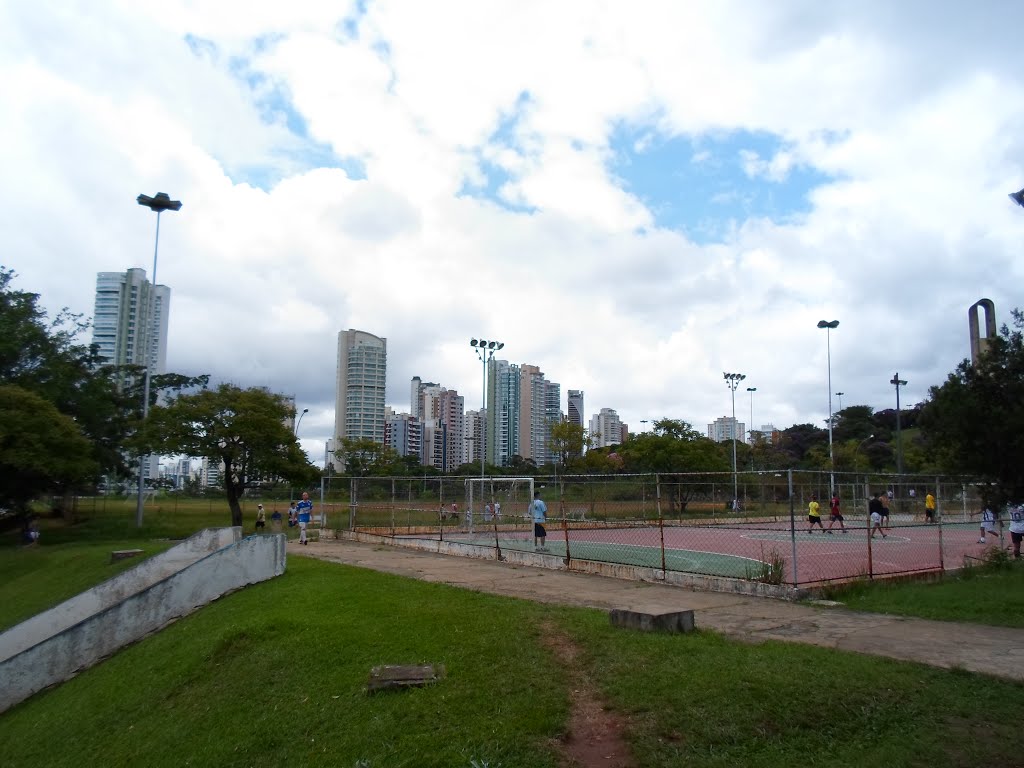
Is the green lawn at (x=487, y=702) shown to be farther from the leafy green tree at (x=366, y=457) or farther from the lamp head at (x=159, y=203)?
the leafy green tree at (x=366, y=457)

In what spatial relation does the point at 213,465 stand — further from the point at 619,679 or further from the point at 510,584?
the point at 619,679

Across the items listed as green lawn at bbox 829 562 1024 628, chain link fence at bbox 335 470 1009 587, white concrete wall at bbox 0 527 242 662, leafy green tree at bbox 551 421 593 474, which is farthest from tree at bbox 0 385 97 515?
leafy green tree at bbox 551 421 593 474

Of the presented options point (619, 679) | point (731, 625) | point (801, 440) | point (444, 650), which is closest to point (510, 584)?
point (731, 625)

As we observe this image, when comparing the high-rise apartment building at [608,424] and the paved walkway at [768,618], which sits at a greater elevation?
the high-rise apartment building at [608,424]

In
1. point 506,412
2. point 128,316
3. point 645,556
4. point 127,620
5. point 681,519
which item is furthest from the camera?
point 506,412

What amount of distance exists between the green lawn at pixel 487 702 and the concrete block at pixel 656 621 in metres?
0.24

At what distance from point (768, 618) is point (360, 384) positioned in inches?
3066

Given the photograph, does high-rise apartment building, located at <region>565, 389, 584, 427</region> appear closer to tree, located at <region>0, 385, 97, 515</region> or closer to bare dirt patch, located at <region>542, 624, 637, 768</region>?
tree, located at <region>0, 385, 97, 515</region>

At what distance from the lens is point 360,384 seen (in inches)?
3354

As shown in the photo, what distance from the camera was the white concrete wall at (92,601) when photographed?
13430 mm

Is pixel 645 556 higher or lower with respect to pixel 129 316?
lower

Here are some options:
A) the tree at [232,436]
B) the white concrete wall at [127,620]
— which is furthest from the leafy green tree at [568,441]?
the white concrete wall at [127,620]

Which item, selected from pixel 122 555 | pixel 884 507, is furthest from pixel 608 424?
pixel 122 555

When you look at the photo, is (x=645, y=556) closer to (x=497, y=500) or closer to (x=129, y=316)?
(x=497, y=500)
